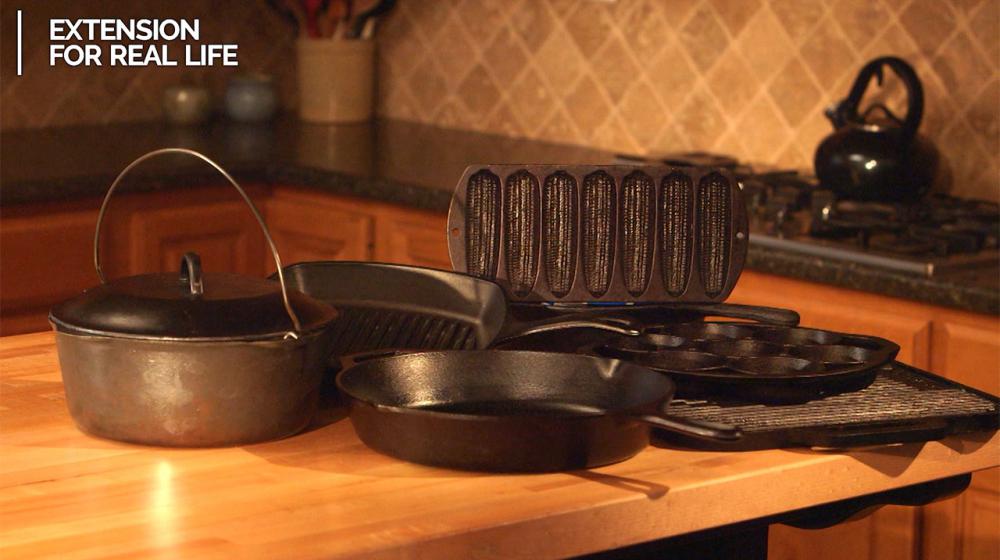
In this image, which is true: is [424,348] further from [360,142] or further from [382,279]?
[360,142]

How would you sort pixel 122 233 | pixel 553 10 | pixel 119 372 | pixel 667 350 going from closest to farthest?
1. pixel 119 372
2. pixel 667 350
3. pixel 122 233
4. pixel 553 10

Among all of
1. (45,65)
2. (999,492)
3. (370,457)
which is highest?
(45,65)

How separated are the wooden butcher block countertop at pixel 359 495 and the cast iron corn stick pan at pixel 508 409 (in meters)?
0.02

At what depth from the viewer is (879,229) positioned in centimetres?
253

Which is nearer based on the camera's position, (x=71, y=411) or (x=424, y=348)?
(x=71, y=411)

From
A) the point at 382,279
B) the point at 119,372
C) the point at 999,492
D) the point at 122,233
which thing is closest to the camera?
the point at 119,372

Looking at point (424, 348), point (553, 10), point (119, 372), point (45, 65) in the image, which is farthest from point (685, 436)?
point (45, 65)

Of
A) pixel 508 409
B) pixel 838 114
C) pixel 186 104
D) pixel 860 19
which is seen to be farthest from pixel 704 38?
pixel 508 409

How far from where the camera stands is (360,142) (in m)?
3.71

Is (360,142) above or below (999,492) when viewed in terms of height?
above

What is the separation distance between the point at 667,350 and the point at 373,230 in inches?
73.3

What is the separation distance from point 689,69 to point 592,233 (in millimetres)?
1767

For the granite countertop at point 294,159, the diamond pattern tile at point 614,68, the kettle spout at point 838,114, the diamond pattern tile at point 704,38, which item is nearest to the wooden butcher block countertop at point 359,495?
the granite countertop at point 294,159

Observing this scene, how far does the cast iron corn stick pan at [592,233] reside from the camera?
1.70 metres
